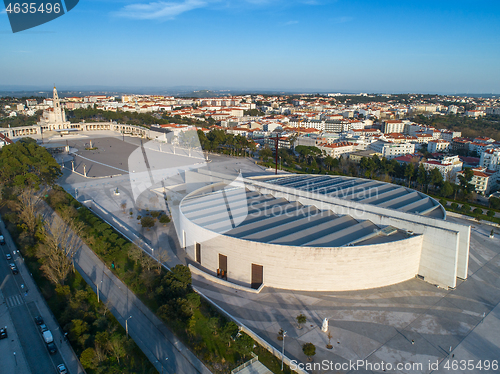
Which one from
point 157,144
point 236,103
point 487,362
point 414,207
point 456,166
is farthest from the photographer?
point 236,103

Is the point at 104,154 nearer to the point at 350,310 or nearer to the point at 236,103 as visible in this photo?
the point at 350,310

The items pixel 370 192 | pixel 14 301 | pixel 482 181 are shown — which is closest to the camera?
pixel 14 301

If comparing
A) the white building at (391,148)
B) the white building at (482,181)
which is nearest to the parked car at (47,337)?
the white building at (482,181)

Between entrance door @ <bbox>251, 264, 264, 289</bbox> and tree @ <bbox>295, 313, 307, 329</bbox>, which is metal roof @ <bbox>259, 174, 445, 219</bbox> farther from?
tree @ <bbox>295, 313, 307, 329</bbox>

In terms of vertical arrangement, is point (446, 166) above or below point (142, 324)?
above

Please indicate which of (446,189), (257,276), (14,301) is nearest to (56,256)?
(14,301)

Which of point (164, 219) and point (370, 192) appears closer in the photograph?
point (370, 192)

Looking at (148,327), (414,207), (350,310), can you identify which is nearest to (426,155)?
(414,207)

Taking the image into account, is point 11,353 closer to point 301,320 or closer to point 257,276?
point 257,276
